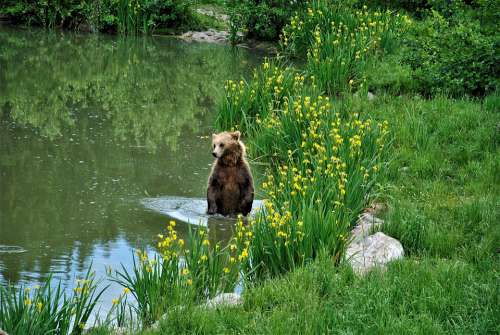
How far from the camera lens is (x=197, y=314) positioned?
5.83 m

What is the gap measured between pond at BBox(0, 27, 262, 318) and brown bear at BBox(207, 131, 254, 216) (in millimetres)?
362

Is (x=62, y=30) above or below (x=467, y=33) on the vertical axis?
below

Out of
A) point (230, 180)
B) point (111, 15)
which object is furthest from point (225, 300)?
point (111, 15)

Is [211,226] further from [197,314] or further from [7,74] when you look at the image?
[7,74]

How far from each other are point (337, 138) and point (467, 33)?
447 cm

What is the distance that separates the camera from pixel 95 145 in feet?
40.8

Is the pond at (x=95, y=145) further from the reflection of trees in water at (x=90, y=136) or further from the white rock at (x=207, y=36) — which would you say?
the white rock at (x=207, y=36)

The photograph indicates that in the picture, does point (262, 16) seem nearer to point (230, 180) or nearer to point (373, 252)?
point (230, 180)

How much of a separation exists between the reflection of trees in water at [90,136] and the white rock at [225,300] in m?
2.02

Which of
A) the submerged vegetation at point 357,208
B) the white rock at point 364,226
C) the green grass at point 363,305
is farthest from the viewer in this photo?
the white rock at point 364,226

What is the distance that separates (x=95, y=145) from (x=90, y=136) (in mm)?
547

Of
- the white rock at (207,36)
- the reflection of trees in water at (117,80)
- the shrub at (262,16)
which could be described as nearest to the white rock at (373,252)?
the reflection of trees in water at (117,80)

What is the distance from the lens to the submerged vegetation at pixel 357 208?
5926mm

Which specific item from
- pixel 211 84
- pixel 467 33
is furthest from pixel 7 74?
pixel 467 33
